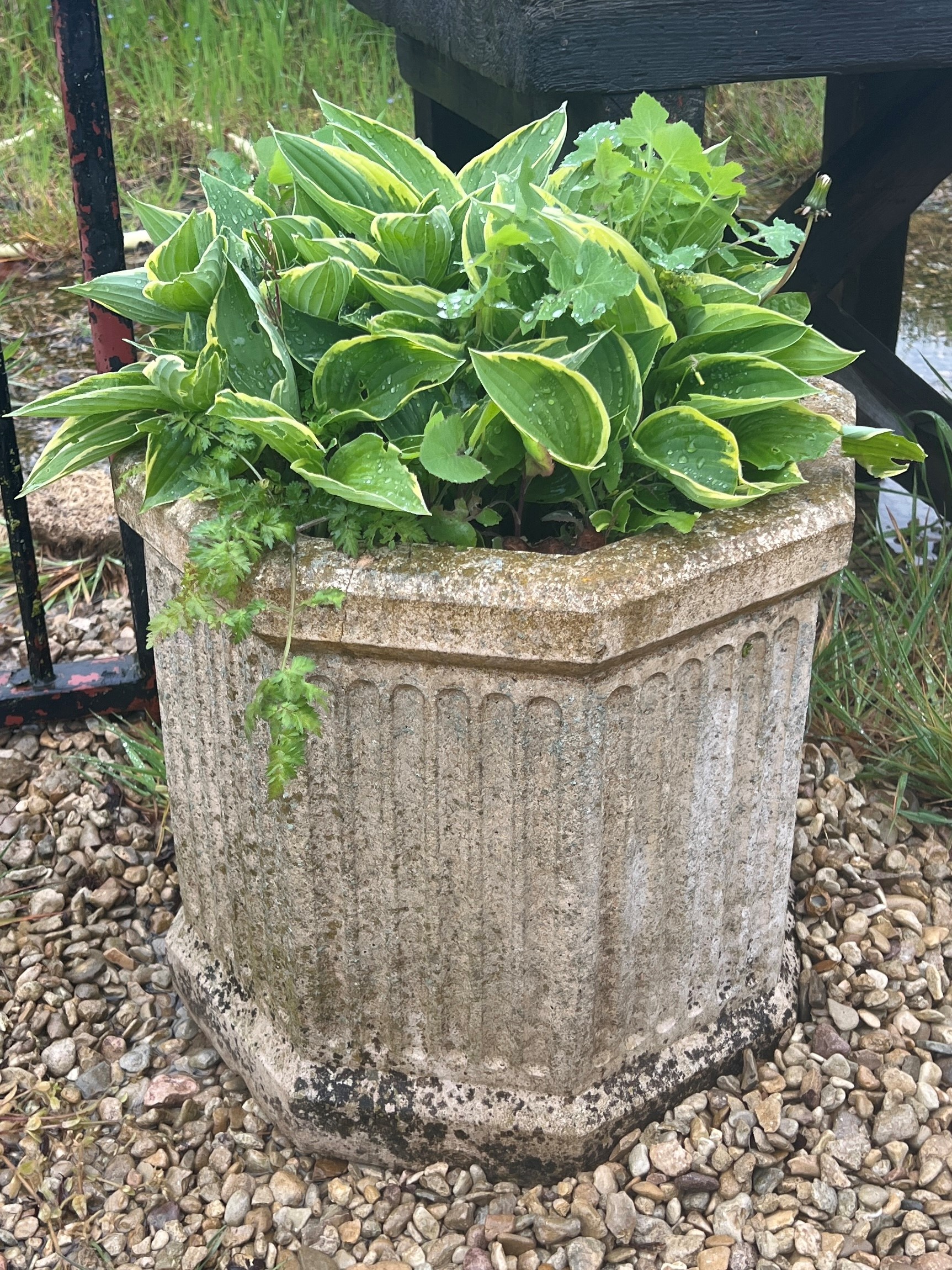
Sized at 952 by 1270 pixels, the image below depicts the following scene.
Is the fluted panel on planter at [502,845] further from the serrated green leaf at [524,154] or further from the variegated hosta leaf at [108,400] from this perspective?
the serrated green leaf at [524,154]

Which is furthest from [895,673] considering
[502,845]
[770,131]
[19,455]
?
[770,131]

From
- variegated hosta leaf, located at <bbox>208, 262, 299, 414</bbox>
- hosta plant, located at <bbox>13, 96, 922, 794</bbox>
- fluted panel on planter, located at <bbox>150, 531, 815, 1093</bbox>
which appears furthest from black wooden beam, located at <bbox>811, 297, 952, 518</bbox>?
variegated hosta leaf, located at <bbox>208, 262, 299, 414</bbox>

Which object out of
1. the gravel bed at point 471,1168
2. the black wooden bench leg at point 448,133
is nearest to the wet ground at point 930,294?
the black wooden bench leg at point 448,133

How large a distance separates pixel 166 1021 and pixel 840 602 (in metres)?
1.58

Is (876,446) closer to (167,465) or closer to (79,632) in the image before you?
(167,465)

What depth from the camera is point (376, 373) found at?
1361 millimetres

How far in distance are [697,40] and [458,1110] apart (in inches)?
57.7

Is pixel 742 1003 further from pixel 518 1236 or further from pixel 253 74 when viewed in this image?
pixel 253 74

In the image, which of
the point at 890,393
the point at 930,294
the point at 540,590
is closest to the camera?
the point at 540,590

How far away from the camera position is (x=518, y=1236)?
59.4 inches

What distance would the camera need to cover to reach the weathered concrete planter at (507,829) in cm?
127

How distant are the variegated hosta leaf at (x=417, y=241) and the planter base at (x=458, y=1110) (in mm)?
977

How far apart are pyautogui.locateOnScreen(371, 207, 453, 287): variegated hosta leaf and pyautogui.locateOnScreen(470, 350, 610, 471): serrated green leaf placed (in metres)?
0.22

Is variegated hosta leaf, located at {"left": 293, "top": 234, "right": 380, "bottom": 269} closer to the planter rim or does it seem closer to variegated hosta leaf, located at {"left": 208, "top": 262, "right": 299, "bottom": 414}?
variegated hosta leaf, located at {"left": 208, "top": 262, "right": 299, "bottom": 414}
